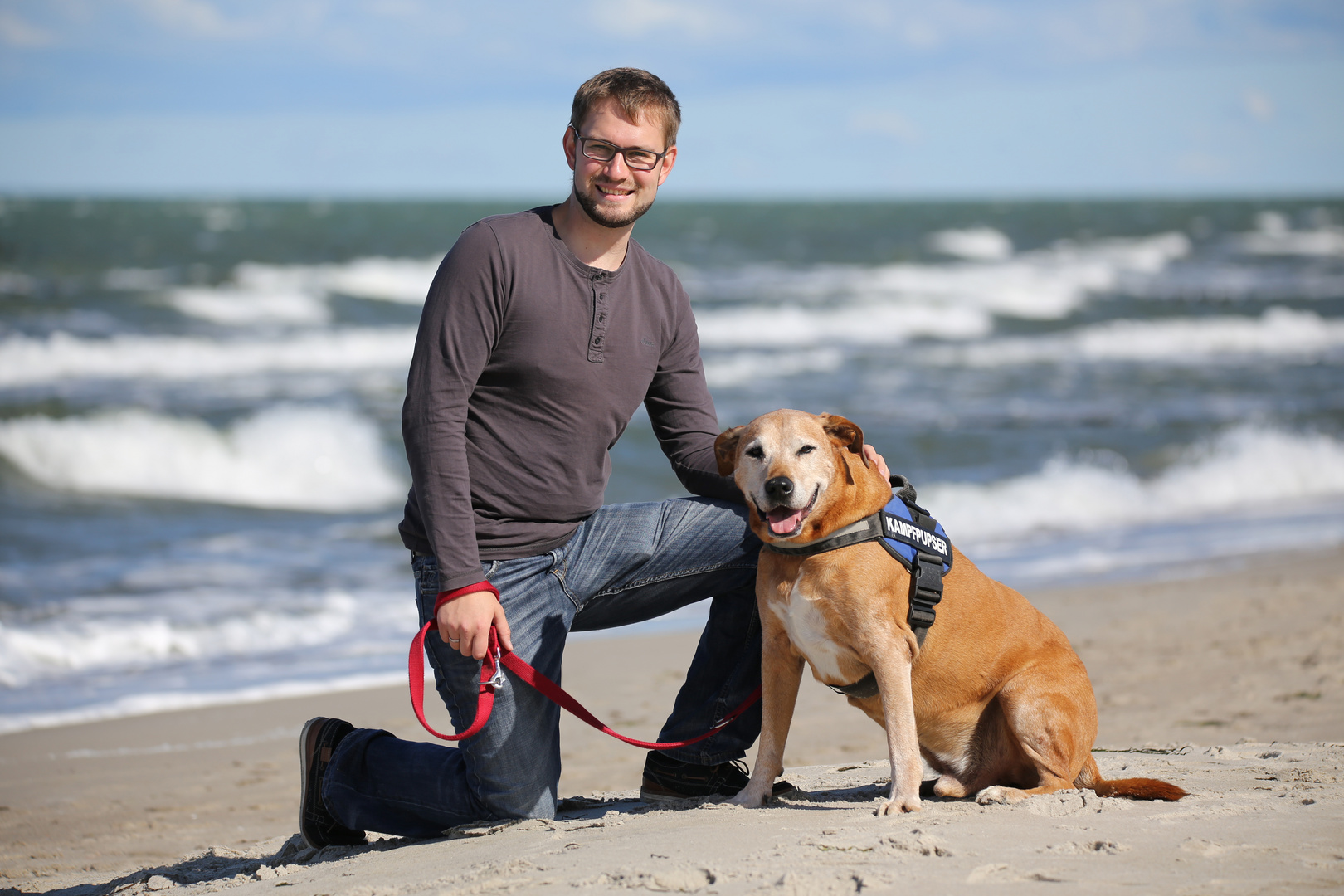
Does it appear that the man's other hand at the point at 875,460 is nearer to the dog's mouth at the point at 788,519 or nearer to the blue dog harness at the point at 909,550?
the blue dog harness at the point at 909,550

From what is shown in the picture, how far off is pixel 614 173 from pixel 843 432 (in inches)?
40.5

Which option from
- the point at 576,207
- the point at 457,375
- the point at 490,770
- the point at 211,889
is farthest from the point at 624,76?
the point at 211,889

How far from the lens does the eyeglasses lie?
348 centimetres

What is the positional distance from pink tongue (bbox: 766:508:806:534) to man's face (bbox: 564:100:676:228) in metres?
1.01

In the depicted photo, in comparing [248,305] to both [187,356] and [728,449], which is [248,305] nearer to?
[187,356]

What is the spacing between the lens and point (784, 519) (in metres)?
3.19

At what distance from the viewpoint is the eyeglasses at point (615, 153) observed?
3.48 meters

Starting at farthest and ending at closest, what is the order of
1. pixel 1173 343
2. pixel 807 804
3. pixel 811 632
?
pixel 1173 343 → pixel 807 804 → pixel 811 632

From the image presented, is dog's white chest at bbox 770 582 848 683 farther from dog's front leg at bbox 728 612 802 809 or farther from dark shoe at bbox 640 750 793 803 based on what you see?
dark shoe at bbox 640 750 793 803

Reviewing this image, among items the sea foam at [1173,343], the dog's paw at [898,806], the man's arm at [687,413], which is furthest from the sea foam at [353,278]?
the dog's paw at [898,806]

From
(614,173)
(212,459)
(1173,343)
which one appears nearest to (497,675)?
(614,173)

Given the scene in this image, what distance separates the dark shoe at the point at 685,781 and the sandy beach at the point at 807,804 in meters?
0.13

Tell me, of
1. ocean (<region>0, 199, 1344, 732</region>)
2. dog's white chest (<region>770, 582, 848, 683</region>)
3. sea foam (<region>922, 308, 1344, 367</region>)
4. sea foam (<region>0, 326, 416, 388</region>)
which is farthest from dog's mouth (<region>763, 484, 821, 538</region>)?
sea foam (<region>922, 308, 1344, 367</region>)

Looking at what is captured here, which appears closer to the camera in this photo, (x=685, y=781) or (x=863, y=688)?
(x=863, y=688)
